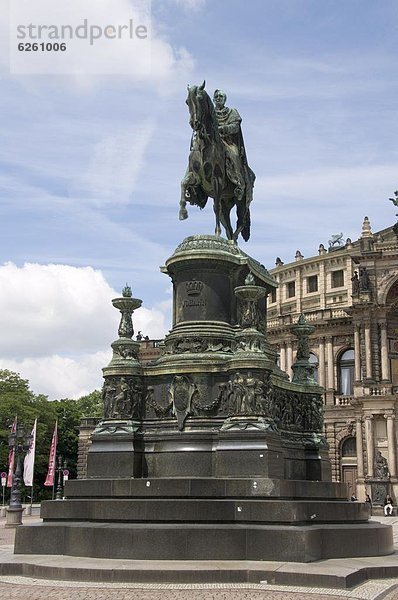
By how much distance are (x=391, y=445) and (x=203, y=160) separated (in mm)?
46319

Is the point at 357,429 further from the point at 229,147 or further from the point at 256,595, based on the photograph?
the point at 256,595

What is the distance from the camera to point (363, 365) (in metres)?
63.2

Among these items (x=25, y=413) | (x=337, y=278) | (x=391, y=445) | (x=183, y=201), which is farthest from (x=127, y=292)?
(x=337, y=278)

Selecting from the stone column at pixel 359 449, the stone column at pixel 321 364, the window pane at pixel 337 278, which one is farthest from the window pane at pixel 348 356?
the window pane at pixel 337 278

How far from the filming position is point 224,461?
13.5m

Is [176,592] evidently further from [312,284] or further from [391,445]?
[312,284]

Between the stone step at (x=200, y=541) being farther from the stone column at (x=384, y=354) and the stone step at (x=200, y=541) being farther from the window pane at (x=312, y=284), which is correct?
the window pane at (x=312, y=284)

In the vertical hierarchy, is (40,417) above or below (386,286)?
below

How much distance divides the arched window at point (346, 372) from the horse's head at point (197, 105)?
54.2 m

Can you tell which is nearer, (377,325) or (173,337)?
(173,337)

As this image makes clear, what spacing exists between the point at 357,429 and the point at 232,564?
52.1 metres

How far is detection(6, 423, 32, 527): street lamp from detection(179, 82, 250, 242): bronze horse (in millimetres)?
20221

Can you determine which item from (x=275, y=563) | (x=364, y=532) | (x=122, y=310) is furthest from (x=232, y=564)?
(x=122, y=310)

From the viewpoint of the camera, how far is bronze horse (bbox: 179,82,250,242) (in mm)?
17000
